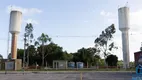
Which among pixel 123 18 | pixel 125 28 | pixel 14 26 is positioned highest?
pixel 123 18

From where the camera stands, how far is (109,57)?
231 ft

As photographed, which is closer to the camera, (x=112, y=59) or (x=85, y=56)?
(x=112, y=59)

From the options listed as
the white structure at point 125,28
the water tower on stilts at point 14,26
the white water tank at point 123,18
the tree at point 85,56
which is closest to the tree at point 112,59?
the white structure at point 125,28

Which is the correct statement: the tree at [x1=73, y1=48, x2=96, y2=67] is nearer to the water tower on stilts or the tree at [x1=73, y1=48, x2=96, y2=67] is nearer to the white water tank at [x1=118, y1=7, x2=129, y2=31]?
the white water tank at [x1=118, y1=7, x2=129, y2=31]

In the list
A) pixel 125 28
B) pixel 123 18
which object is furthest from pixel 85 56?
pixel 123 18

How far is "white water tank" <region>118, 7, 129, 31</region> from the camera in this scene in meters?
67.5

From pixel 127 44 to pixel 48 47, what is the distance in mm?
27919

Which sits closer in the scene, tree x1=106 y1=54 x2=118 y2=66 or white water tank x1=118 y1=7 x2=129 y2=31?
white water tank x1=118 y1=7 x2=129 y2=31

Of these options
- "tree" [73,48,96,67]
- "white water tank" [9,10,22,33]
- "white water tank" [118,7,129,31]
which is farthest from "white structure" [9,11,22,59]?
"white water tank" [118,7,129,31]

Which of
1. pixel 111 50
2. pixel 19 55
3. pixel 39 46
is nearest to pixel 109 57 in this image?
pixel 111 50

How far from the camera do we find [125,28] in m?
67.6

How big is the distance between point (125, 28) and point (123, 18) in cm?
310

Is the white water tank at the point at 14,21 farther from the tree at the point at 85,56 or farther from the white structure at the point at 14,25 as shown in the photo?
the tree at the point at 85,56

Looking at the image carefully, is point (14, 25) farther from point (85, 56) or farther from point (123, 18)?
A: point (123, 18)
